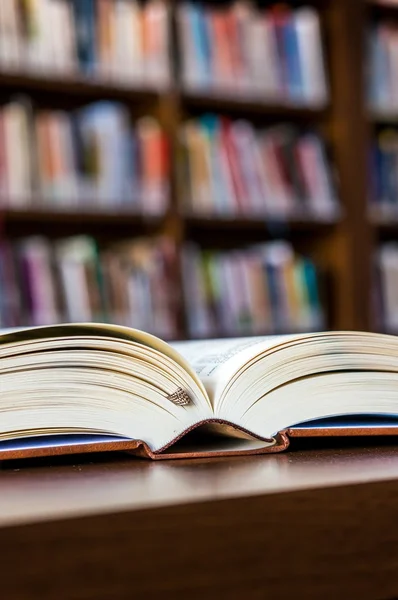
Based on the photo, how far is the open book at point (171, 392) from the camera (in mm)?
561

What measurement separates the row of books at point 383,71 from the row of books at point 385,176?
14 cm

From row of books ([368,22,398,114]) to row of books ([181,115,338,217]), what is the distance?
0.31 metres

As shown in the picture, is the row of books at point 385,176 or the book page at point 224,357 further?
the row of books at point 385,176

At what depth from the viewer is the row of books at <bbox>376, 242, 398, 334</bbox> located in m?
3.11

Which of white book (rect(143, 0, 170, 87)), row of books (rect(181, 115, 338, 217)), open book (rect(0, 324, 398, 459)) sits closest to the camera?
open book (rect(0, 324, 398, 459))

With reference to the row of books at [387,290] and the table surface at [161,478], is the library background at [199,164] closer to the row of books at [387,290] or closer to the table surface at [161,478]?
the row of books at [387,290]

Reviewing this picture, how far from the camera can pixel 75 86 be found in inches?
Answer: 101

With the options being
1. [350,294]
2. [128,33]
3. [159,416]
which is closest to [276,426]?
[159,416]

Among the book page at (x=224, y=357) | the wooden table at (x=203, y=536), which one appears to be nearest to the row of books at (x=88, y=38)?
the book page at (x=224, y=357)

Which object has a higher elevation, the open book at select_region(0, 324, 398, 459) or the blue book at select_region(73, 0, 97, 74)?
the blue book at select_region(73, 0, 97, 74)

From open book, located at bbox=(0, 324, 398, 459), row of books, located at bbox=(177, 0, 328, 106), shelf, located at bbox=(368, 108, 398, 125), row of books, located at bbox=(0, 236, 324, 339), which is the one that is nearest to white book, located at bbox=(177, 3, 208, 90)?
row of books, located at bbox=(177, 0, 328, 106)

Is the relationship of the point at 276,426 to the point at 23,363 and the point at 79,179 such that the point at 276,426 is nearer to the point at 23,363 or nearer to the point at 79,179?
the point at 23,363

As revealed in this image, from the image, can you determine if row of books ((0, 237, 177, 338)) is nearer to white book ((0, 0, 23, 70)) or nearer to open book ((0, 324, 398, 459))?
white book ((0, 0, 23, 70))

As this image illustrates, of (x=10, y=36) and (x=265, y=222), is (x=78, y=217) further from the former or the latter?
(x=265, y=222)
